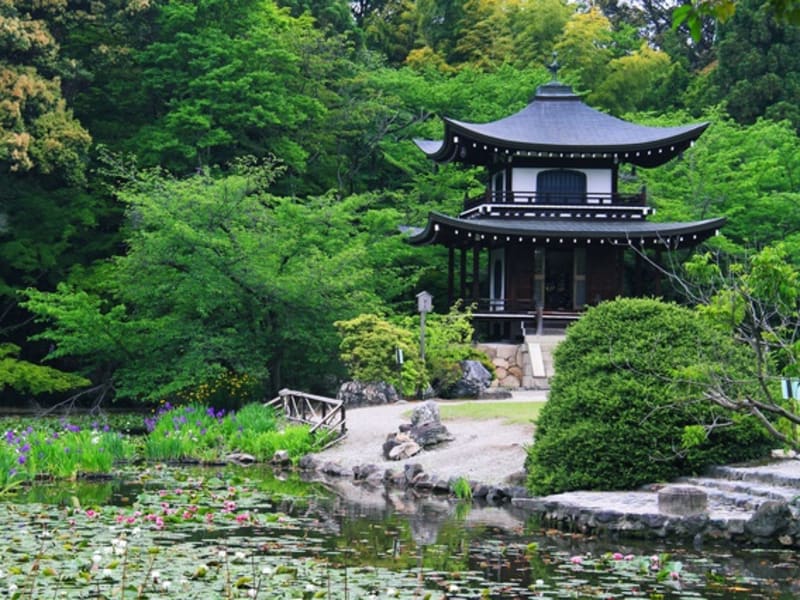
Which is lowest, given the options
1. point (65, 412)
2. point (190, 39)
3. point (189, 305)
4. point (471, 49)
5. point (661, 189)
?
point (65, 412)

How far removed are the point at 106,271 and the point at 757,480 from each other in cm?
1969

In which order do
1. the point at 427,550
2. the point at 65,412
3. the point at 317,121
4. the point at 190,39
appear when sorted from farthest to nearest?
1. the point at 317,121
2. the point at 190,39
3. the point at 65,412
4. the point at 427,550

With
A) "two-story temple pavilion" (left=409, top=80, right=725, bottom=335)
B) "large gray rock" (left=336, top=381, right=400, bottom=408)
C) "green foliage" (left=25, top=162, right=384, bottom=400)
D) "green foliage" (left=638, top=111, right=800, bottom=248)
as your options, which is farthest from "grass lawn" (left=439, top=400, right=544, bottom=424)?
"green foliage" (left=638, top=111, right=800, bottom=248)

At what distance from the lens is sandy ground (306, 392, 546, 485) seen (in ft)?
54.3

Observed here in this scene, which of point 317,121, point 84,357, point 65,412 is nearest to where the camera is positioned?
point 65,412

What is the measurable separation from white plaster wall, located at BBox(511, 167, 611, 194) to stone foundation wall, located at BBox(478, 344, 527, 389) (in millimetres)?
5001

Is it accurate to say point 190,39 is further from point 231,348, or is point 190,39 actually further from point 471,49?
point 471,49

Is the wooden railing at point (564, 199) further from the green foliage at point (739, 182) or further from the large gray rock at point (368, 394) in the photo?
the large gray rock at point (368, 394)

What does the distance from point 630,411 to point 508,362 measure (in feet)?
47.5

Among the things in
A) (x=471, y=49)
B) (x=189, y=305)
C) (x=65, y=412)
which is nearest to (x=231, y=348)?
(x=189, y=305)

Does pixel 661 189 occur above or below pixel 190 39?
below

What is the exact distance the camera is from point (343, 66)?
37562 millimetres

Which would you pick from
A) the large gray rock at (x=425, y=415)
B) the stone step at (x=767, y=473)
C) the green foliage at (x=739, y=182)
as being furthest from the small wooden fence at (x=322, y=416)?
the green foliage at (x=739, y=182)

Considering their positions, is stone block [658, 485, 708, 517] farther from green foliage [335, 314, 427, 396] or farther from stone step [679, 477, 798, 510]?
green foliage [335, 314, 427, 396]
